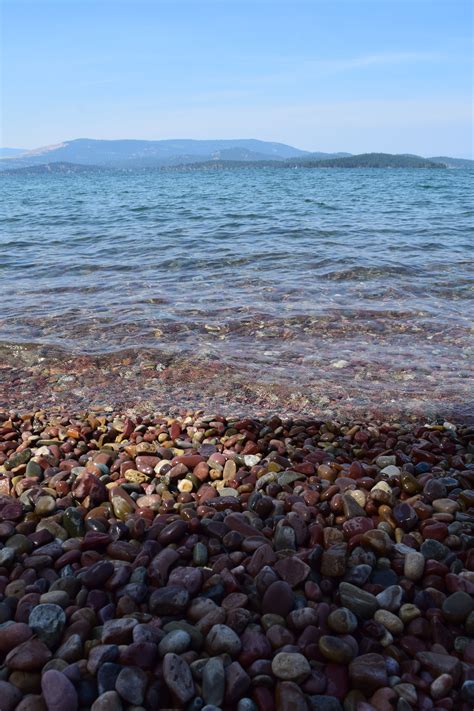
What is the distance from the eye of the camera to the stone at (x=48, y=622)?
2.48 metres

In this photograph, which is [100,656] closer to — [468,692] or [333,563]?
[333,563]

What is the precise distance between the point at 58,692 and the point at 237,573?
998 mm

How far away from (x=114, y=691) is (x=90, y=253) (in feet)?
43.2

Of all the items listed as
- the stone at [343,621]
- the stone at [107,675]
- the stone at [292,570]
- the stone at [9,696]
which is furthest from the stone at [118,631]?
the stone at [343,621]

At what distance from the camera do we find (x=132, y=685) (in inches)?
87.7

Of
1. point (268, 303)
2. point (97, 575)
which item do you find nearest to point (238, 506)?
point (97, 575)

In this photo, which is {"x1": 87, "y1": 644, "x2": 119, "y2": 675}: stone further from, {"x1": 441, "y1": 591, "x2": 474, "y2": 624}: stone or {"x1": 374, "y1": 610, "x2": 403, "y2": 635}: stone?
{"x1": 441, "y1": 591, "x2": 474, "y2": 624}: stone

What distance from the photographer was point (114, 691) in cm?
221

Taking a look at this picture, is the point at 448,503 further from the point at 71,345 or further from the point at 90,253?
the point at 90,253

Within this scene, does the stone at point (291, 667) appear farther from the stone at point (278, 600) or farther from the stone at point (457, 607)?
the stone at point (457, 607)

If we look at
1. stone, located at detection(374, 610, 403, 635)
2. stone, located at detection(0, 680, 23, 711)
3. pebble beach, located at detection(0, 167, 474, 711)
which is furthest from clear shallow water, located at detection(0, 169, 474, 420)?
stone, located at detection(0, 680, 23, 711)

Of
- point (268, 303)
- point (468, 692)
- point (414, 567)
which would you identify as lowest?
point (468, 692)

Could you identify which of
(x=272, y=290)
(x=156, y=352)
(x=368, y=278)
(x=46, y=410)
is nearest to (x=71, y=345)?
(x=156, y=352)

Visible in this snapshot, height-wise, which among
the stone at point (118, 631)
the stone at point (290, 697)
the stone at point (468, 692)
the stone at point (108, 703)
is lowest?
the stone at point (468, 692)
